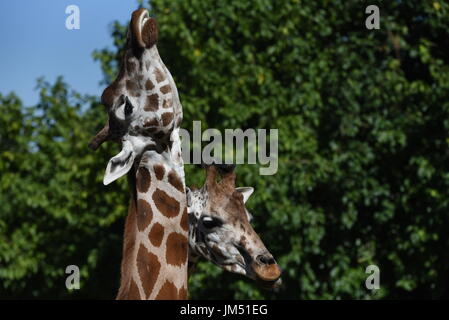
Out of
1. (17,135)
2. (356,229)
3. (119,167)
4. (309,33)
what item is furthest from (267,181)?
(119,167)

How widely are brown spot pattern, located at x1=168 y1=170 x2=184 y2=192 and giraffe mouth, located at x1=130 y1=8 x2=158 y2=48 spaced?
29.1 inches

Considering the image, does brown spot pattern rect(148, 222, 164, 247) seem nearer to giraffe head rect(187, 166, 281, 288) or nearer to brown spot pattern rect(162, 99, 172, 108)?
brown spot pattern rect(162, 99, 172, 108)

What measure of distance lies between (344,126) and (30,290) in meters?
5.42

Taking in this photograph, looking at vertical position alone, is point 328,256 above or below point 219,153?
below

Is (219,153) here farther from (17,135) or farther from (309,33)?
(17,135)

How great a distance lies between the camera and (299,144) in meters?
11.8

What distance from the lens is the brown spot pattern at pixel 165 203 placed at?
5152mm

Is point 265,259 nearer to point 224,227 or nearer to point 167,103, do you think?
point 224,227

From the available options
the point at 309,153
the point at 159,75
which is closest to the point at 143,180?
the point at 159,75

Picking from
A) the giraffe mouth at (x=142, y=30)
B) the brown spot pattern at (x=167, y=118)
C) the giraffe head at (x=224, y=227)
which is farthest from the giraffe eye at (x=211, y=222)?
the giraffe mouth at (x=142, y=30)

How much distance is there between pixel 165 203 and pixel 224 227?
1304mm

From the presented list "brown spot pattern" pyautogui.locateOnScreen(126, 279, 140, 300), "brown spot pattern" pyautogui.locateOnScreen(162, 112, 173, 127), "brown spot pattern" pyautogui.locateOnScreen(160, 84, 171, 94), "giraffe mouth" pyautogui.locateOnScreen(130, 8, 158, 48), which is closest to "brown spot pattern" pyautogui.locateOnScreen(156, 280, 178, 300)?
"brown spot pattern" pyautogui.locateOnScreen(126, 279, 140, 300)

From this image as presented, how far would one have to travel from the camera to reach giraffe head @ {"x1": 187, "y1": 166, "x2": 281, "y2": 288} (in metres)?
6.29

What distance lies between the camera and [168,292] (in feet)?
16.6
